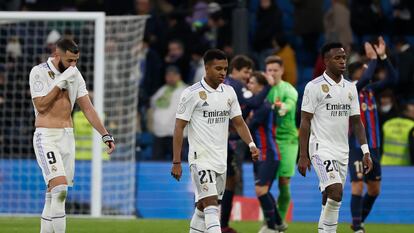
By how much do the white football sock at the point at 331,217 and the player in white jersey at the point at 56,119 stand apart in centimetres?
245

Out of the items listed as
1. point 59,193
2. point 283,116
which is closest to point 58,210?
point 59,193

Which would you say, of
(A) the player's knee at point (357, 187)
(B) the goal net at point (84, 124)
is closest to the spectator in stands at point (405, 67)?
(B) the goal net at point (84, 124)

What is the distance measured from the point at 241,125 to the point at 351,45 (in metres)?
10.1

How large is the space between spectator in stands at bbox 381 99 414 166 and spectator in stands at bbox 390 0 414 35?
427 cm

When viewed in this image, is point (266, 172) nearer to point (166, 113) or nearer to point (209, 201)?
point (209, 201)

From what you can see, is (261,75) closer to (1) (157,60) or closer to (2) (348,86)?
(2) (348,86)

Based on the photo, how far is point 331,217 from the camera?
44.2 ft

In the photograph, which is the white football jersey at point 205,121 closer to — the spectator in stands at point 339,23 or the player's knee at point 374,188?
the player's knee at point 374,188

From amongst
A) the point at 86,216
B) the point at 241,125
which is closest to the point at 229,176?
the point at 241,125

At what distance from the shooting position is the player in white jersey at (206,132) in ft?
43.5

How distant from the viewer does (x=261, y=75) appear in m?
16.7

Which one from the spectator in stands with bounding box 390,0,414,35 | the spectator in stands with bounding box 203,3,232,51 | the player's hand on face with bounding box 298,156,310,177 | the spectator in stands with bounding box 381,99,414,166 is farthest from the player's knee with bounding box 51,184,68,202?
the spectator in stands with bounding box 390,0,414,35

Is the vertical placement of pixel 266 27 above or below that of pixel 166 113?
above

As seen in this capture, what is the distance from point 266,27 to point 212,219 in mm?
12000
